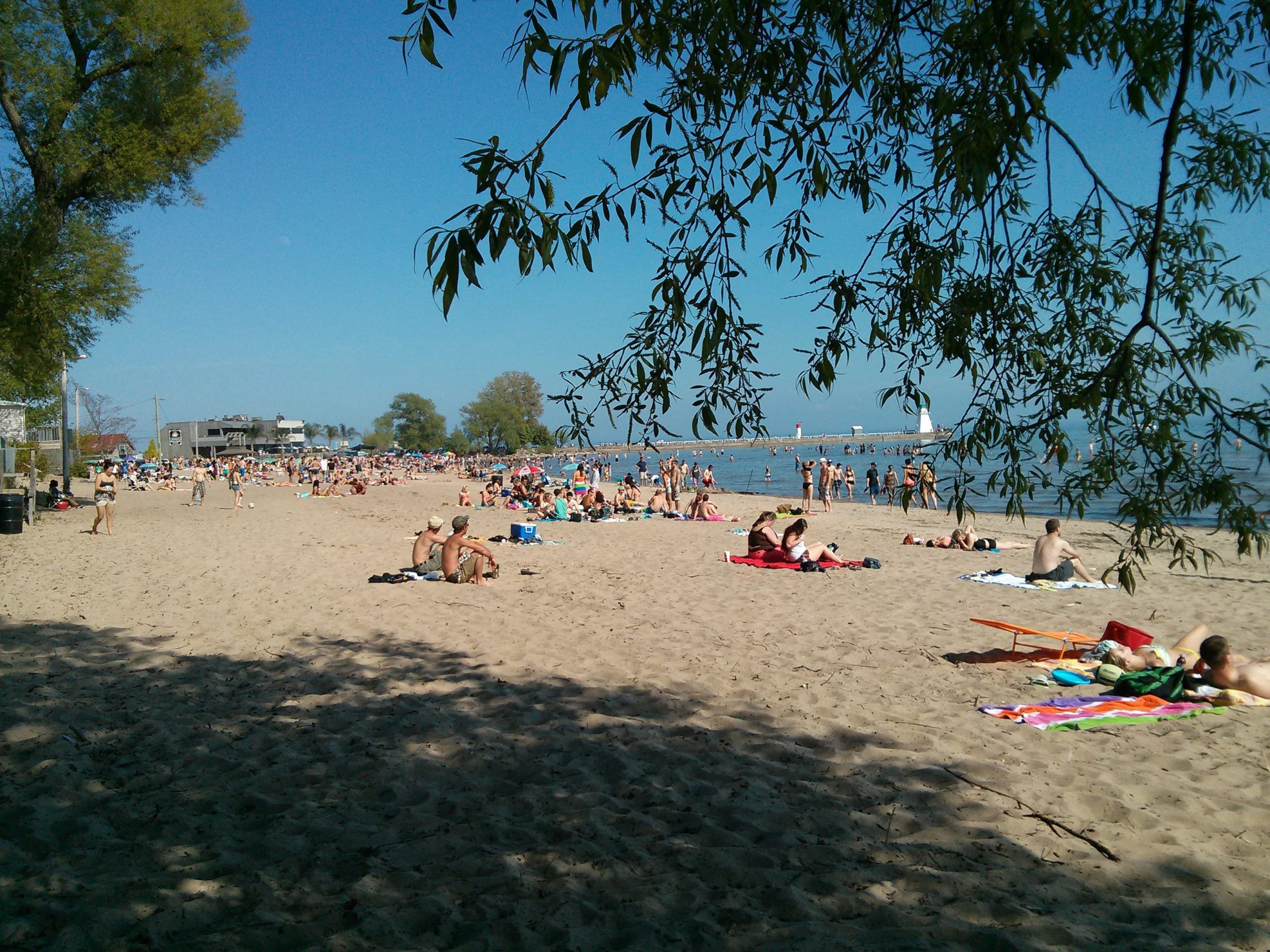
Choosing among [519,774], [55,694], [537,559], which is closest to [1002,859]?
[519,774]

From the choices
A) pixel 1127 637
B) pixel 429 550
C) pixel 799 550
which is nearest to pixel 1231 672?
pixel 1127 637

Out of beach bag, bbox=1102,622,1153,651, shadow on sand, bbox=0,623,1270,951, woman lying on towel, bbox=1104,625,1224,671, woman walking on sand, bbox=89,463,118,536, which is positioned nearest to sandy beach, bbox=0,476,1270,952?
shadow on sand, bbox=0,623,1270,951

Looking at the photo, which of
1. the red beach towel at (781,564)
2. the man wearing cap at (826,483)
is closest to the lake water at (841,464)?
the man wearing cap at (826,483)

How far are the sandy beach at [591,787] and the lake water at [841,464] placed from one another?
141 centimetres

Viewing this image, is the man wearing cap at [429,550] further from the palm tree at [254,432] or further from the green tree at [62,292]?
the palm tree at [254,432]

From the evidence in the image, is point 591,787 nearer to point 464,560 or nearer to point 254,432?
point 464,560

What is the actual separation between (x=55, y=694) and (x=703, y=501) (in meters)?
15.8

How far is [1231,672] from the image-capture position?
17.9ft

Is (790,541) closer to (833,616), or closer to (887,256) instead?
(833,616)

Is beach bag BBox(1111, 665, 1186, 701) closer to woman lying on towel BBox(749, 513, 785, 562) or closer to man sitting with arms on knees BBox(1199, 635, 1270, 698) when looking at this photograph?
man sitting with arms on knees BBox(1199, 635, 1270, 698)

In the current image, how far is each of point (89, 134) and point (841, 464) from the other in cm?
5054

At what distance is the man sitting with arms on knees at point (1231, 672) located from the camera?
5.39 meters

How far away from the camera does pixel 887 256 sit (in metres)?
3.17

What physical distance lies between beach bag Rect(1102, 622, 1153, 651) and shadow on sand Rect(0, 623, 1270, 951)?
3.15 m
